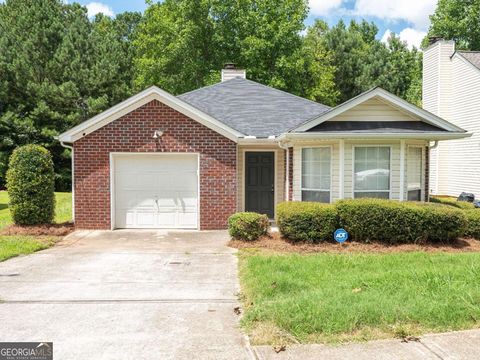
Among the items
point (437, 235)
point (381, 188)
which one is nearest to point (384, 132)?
point (381, 188)

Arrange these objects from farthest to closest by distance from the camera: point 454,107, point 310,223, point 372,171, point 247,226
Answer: point 454,107, point 372,171, point 247,226, point 310,223

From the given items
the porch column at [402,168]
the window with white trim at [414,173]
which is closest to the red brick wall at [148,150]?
the porch column at [402,168]

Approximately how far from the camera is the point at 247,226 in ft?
34.3

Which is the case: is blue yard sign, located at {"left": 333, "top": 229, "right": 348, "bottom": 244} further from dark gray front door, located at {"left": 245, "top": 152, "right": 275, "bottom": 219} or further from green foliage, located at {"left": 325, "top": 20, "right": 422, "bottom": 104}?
green foliage, located at {"left": 325, "top": 20, "right": 422, "bottom": 104}

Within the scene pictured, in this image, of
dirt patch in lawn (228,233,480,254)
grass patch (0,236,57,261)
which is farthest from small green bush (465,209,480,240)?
grass patch (0,236,57,261)

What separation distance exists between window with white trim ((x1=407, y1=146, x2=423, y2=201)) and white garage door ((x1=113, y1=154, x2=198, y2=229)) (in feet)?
18.7

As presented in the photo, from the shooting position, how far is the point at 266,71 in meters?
30.4

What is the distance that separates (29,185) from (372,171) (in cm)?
871

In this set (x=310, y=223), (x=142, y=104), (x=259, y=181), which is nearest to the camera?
(x=310, y=223)

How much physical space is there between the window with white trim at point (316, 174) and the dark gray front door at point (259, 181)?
2131mm

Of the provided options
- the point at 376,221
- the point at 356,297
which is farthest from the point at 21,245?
the point at 376,221

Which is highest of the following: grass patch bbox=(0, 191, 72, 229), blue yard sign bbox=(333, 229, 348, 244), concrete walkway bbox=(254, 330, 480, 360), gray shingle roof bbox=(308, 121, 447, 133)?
gray shingle roof bbox=(308, 121, 447, 133)

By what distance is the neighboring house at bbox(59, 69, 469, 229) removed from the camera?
36.6ft

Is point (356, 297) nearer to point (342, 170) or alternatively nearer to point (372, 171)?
point (342, 170)
